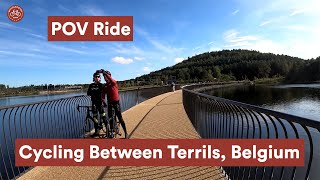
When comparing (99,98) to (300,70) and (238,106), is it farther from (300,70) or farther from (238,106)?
(300,70)

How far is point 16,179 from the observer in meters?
6.12

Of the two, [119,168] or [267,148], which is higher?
[267,148]

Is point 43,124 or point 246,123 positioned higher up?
point 246,123

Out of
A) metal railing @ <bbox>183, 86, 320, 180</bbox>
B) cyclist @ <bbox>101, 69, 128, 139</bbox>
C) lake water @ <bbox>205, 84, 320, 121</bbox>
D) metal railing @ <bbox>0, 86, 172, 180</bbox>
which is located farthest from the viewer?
lake water @ <bbox>205, 84, 320, 121</bbox>

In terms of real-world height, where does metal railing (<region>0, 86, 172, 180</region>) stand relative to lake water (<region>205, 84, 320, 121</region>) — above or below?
above

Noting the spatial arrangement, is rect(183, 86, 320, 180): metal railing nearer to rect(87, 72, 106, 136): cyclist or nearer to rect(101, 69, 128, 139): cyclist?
rect(101, 69, 128, 139): cyclist

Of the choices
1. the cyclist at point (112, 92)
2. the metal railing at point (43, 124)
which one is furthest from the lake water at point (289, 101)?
the cyclist at point (112, 92)

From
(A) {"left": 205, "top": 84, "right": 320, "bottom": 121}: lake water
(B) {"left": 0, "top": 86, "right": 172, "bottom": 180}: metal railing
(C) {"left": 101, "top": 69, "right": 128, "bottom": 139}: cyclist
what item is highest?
(C) {"left": 101, "top": 69, "right": 128, "bottom": 139}: cyclist

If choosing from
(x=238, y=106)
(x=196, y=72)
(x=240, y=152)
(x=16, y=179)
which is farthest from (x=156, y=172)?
(x=196, y=72)

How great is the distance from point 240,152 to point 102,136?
558cm

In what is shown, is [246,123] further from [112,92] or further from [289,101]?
[289,101]

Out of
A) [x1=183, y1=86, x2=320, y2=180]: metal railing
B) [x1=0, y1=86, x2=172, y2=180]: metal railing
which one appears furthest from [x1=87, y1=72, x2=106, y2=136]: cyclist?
[x1=183, y1=86, x2=320, y2=180]: metal railing

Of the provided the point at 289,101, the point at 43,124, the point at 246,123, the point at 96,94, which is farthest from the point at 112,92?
the point at 289,101

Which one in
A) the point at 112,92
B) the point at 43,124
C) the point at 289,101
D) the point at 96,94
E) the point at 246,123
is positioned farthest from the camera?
the point at 289,101
